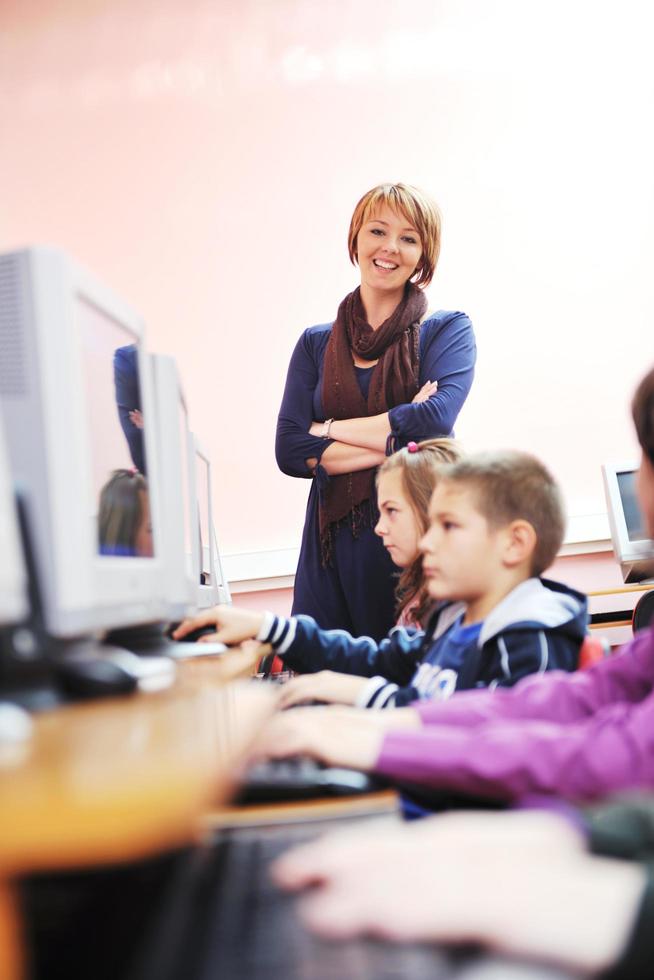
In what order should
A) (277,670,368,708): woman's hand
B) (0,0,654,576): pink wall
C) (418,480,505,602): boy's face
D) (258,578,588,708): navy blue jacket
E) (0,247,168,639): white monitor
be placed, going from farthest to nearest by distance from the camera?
(0,0,654,576): pink wall, (418,480,505,602): boy's face, (277,670,368,708): woman's hand, (258,578,588,708): navy blue jacket, (0,247,168,639): white monitor

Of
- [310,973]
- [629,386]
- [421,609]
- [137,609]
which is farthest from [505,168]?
[310,973]

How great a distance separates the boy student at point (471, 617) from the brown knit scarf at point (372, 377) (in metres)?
0.74

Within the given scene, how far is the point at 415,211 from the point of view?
2709mm

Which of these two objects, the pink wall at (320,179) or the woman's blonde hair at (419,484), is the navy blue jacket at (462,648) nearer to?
the woman's blonde hair at (419,484)

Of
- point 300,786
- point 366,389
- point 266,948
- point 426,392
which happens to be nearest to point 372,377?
point 366,389

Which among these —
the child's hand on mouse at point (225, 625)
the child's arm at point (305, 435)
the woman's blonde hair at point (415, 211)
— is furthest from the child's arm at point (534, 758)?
the woman's blonde hair at point (415, 211)

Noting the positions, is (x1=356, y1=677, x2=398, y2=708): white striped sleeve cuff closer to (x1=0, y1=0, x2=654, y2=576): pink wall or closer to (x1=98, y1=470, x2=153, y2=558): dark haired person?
(x1=98, y1=470, x2=153, y2=558): dark haired person

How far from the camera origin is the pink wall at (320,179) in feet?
13.2

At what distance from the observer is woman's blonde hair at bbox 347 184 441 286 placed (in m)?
2.71

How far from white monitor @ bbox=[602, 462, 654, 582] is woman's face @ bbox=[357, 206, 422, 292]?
121 centimetres

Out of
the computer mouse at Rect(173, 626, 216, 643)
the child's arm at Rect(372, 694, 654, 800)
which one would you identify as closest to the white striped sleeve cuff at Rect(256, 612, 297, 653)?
the computer mouse at Rect(173, 626, 216, 643)

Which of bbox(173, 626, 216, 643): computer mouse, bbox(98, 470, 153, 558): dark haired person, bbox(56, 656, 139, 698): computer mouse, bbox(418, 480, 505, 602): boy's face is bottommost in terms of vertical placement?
bbox(173, 626, 216, 643): computer mouse

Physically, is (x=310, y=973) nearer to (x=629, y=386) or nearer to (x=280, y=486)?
(x=280, y=486)

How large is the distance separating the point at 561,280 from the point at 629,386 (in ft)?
1.62
